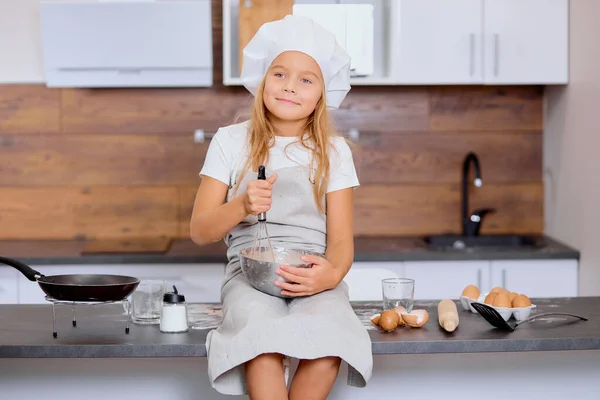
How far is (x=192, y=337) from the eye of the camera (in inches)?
69.7

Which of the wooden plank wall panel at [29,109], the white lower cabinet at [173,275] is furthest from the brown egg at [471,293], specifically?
the wooden plank wall panel at [29,109]

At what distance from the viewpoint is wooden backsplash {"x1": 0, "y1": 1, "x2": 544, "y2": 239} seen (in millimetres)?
3633

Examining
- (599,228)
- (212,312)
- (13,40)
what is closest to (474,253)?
(599,228)

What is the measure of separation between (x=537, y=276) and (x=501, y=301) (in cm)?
144

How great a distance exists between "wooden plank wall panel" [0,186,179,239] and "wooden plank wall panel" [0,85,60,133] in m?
0.26

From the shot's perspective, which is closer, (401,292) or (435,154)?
(401,292)

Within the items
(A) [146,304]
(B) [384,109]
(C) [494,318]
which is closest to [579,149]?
(B) [384,109]

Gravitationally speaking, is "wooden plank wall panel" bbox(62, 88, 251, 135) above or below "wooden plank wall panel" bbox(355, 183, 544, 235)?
above

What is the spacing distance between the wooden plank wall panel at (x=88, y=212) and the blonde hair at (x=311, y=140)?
5.12 feet

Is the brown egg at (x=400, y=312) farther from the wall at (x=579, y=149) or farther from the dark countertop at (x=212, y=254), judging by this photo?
the wall at (x=579, y=149)

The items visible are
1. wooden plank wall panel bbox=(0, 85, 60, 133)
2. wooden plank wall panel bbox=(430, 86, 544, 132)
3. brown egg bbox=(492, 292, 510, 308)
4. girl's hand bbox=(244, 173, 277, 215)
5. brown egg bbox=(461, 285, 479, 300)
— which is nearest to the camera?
girl's hand bbox=(244, 173, 277, 215)

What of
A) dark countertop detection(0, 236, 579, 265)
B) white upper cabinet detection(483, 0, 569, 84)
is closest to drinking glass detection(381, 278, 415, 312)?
dark countertop detection(0, 236, 579, 265)

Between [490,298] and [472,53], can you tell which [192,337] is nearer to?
[490,298]

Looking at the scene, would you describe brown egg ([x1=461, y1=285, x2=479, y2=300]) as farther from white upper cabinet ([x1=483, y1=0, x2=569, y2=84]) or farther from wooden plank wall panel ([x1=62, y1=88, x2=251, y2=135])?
wooden plank wall panel ([x1=62, y1=88, x2=251, y2=135])
